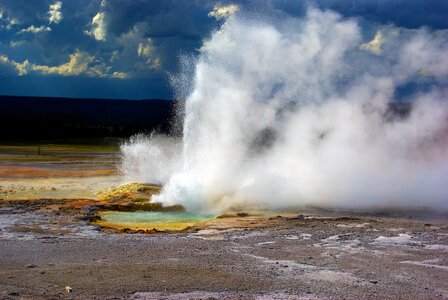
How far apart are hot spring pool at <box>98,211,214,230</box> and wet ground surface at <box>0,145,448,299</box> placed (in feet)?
2.61

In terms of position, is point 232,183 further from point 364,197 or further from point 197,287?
point 197,287

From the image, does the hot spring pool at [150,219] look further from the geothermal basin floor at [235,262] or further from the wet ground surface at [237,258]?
the geothermal basin floor at [235,262]

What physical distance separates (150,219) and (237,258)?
592 cm

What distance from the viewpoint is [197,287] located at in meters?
7.43

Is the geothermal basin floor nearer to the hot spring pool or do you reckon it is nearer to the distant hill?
the hot spring pool

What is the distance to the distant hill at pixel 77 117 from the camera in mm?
71875

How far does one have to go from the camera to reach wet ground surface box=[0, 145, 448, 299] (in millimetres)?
7293

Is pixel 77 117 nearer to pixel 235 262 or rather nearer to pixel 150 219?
pixel 150 219

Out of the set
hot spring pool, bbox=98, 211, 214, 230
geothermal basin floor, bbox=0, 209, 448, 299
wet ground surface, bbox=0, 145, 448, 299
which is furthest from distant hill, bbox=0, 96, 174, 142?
geothermal basin floor, bbox=0, 209, 448, 299

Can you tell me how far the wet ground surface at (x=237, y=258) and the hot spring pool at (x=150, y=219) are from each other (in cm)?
80

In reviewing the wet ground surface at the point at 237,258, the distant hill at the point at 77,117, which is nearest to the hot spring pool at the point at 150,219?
the wet ground surface at the point at 237,258

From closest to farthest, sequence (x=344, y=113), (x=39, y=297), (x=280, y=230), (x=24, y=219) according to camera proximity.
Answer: (x=39, y=297)
(x=280, y=230)
(x=24, y=219)
(x=344, y=113)

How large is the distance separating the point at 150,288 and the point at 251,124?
1443cm

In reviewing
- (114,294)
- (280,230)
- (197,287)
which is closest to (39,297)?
(114,294)
